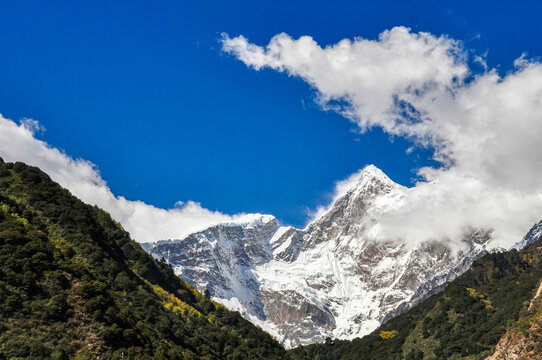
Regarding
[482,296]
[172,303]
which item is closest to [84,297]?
[172,303]

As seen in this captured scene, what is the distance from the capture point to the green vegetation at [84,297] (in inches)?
2131

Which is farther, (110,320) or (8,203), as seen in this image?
(8,203)

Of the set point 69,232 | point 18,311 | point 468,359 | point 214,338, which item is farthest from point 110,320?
point 468,359

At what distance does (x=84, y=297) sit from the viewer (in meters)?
60.3

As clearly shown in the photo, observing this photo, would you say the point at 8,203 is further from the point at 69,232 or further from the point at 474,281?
the point at 474,281

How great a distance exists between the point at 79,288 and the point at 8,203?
1083 inches

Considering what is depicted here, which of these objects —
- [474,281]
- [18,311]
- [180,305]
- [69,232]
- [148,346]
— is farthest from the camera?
[474,281]

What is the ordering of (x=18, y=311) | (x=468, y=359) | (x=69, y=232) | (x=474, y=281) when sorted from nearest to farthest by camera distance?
(x=18, y=311), (x=69, y=232), (x=468, y=359), (x=474, y=281)

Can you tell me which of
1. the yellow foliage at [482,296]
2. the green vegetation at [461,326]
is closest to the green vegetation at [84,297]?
the green vegetation at [461,326]

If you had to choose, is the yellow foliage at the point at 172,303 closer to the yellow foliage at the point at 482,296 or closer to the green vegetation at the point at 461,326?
the green vegetation at the point at 461,326

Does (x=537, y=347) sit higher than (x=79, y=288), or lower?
higher

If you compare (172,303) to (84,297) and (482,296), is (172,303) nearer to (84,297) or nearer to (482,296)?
(84,297)

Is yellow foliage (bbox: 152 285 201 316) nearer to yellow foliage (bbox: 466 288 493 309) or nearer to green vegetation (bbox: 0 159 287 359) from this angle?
green vegetation (bbox: 0 159 287 359)

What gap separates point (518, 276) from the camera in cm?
16075
